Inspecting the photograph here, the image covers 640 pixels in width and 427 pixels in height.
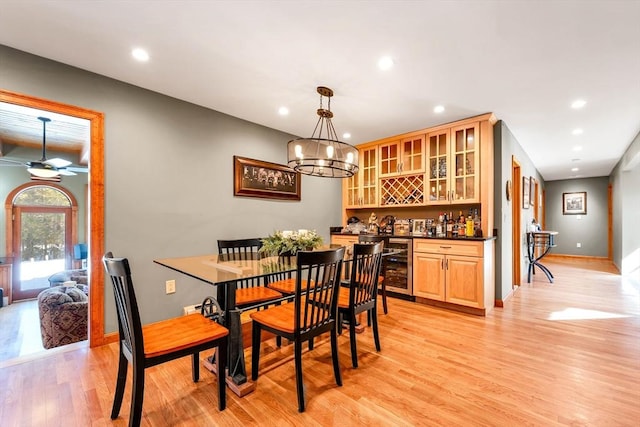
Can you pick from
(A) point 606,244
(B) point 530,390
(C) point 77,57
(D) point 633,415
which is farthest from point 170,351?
(A) point 606,244

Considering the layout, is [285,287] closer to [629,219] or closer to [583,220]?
[629,219]

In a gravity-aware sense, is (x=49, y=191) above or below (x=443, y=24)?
below

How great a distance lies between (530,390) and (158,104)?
4.00m

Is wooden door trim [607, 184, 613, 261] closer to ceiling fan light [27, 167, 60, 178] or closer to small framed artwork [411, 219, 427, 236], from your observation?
small framed artwork [411, 219, 427, 236]

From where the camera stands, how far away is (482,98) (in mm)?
2988

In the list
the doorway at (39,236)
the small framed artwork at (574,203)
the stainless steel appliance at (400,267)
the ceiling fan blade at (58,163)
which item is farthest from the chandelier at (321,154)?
the small framed artwork at (574,203)

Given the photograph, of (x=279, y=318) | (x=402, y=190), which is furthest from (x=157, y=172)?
(x=402, y=190)

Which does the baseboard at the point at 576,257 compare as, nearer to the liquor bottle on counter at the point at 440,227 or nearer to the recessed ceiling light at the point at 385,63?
the liquor bottle on counter at the point at 440,227

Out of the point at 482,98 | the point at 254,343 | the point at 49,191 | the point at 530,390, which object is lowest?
the point at 530,390

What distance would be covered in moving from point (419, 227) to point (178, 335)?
3.65 meters

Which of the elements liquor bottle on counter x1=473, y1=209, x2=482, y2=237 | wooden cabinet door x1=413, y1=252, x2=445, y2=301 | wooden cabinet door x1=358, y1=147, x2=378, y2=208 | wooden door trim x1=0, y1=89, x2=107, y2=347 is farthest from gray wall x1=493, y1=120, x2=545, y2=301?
wooden door trim x1=0, y1=89, x2=107, y2=347

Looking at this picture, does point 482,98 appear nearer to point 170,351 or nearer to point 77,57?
point 170,351

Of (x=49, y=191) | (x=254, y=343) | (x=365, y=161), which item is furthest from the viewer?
(x=49, y=191)

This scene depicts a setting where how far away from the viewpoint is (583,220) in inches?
326
